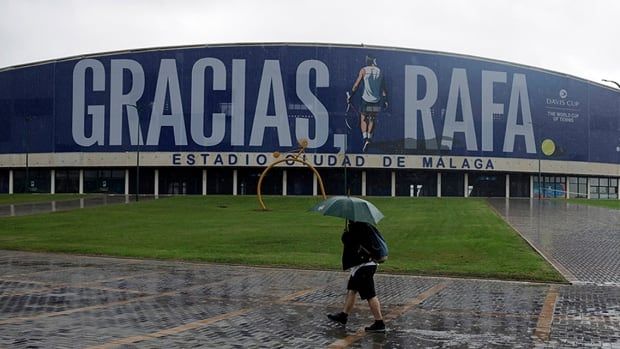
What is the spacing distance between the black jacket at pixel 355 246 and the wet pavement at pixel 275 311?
91 cm

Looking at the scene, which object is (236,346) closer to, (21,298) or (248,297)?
(248,297)

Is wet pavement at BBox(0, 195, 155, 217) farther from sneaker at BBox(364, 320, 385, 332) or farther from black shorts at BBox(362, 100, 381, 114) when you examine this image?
sneaker at BBox(364, 320, 385, 332)

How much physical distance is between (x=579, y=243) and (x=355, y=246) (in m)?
15.6

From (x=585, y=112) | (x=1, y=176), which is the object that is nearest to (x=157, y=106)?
(x=1, y=176)

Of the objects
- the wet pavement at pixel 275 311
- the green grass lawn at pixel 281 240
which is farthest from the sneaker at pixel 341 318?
the green grass lawn at pixel 281 240

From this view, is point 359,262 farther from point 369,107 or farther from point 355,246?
point 369,107

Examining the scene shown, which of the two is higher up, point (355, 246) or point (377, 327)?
point (355, 246)

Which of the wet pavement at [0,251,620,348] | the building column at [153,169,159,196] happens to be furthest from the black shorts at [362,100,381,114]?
the wet pavement at [0,251,620,348]

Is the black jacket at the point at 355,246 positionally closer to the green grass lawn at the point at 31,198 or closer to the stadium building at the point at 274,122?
the green grass lawn at the point at 31,198

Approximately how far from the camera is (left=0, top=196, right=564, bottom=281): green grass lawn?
17.2 meters

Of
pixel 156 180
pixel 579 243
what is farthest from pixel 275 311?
pixel 156 180

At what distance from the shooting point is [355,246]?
948cm

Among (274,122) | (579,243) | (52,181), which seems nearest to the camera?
(579,243)

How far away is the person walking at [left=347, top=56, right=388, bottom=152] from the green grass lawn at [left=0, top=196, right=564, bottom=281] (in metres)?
35.3
